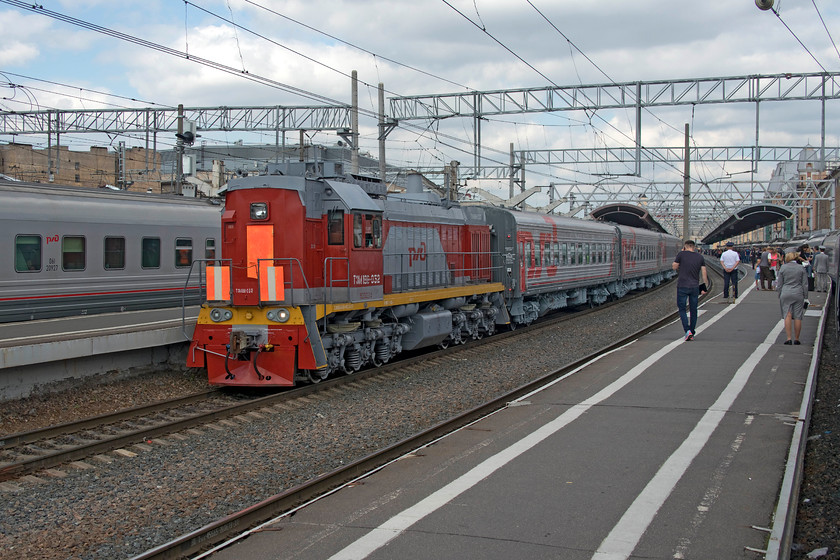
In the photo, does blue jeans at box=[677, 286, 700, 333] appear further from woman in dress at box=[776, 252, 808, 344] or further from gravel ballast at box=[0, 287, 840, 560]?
gravel ballast at box=[0, 287, 840, 560]

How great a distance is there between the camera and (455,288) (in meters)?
16.0

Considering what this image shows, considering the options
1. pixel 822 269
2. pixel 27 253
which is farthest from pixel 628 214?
pixel 27 253

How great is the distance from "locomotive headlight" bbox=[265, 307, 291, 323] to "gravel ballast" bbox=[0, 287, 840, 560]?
137 cm

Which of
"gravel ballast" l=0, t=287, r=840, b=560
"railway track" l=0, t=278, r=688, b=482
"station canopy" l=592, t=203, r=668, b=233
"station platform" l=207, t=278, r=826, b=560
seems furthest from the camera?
"station canopy" l=592, t=203, r=668, b=233

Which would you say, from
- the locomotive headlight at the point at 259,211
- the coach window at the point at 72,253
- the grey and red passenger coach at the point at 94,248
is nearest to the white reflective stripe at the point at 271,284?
the locomotive headlight at the point at 259,211

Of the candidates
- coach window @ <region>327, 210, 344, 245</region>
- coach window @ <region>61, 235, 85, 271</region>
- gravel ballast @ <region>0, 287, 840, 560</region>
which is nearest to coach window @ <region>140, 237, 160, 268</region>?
coach window @ <region>61, 235, 85, 271</region>

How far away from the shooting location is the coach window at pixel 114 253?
15.5 meters

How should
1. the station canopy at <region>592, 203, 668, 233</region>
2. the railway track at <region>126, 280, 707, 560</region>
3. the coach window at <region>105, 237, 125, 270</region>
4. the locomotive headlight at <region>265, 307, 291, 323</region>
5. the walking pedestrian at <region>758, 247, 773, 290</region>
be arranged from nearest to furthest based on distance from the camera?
1. the railway track at <region>126, 280, 707, 560</region>
2. the locomotive headlight at <region>265, 307, 291, 323</region>
3. the coach window at <region>105, 237, 125, 270</region>
4. the walking pedestrian at <region>758, 247, 773, 290</region>
5. the station canopy at <region>592, 203, 668, 233</region>

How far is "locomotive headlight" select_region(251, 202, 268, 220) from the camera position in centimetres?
1147

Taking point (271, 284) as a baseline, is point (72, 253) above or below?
above

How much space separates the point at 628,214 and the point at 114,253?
171 ft

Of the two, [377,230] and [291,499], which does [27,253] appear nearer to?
[377,230]

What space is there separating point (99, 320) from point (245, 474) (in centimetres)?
771

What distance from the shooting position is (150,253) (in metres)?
16.5
